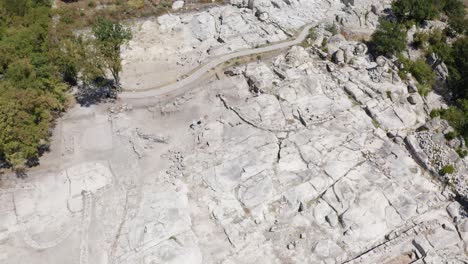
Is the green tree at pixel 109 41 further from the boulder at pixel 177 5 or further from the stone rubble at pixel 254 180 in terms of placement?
the boulder at pixel 177 5

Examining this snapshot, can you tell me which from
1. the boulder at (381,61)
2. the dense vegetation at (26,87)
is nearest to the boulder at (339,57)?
the boulder at (381,61)

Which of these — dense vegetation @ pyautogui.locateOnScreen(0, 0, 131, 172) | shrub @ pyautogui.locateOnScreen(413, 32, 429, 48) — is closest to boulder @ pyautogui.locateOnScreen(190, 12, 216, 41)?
dense vegetation @ pyautogui.locateOnScreen(0, 0, 131, 172)

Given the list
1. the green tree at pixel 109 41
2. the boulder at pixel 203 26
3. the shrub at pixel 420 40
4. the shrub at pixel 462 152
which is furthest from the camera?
the shrub at pixel 420 40

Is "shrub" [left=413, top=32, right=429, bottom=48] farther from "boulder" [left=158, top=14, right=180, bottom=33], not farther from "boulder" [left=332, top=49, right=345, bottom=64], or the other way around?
"boulder" [left=158, top=14, right=180, bottom=33]

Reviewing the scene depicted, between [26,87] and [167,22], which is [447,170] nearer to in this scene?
[167,22]

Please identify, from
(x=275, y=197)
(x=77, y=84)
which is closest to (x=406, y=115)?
(x=275, y=197)

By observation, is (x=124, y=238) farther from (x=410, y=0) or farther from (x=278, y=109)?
(x=410, y=0)
